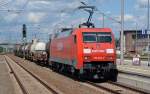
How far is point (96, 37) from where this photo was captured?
1108 inches

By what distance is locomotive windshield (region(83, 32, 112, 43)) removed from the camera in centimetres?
2802

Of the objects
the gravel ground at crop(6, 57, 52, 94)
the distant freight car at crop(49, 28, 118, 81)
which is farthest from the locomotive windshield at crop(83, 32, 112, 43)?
the gravel ground at crop(6, 57, 52, 94)

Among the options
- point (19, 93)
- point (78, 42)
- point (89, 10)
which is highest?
point (89, 10)

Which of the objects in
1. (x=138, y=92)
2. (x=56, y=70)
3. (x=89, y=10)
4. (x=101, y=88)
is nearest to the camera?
(x=138, y=92)

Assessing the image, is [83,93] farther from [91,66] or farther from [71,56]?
[71,56]

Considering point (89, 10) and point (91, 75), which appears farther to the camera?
point (89, 10)

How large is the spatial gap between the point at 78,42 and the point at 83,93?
23.4 feet

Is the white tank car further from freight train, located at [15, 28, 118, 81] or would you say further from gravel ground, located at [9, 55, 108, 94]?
freight train, located at [15, 28, 118, 81]

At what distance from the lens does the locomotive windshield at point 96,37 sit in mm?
28017

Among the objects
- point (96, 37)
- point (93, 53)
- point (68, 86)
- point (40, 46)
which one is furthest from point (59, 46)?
point (40, 46)

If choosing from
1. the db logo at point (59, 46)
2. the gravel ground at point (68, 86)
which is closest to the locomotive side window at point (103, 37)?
the gravel ground at point (68, 86)

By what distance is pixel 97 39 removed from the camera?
2808cm

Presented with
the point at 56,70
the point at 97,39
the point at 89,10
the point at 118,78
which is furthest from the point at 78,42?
the point at 56,70

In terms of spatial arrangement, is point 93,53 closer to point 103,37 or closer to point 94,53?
point 94,53
